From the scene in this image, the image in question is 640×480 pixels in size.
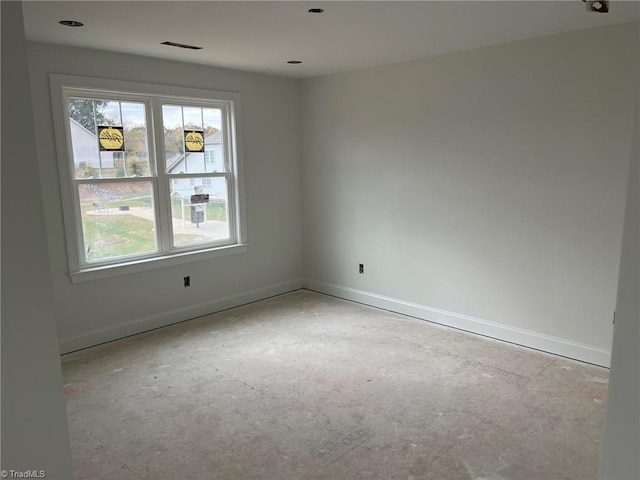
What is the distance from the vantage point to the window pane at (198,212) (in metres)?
4.64

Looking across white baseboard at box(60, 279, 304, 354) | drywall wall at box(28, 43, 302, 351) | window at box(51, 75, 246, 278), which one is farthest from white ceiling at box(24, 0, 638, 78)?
white baseboard at box(60, 279, 304, 354)

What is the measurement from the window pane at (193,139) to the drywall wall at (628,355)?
410 centimetres

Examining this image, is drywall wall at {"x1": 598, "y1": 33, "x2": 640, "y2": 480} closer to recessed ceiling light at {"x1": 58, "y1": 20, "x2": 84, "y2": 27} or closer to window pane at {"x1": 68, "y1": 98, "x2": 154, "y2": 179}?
recessed ceiling light at {"x1": 58, "y1": 20, "x2": 84, "y2": 27}

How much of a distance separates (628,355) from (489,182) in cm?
314

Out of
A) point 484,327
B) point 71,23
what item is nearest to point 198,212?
point 71,23

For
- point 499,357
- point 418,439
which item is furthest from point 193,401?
A: point 499,357

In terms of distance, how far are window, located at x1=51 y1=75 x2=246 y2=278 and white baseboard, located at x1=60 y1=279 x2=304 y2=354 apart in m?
0.51

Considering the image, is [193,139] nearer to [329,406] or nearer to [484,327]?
[329,406]

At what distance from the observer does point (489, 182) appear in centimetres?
403

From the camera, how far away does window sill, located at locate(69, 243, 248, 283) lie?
3.97 m

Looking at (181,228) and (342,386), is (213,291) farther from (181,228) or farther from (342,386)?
(342,386)

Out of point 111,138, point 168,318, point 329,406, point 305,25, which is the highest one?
point 305,25

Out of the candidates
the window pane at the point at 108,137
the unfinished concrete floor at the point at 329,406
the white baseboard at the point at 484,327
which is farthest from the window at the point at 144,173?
the white baseboard at the point at 484,327
